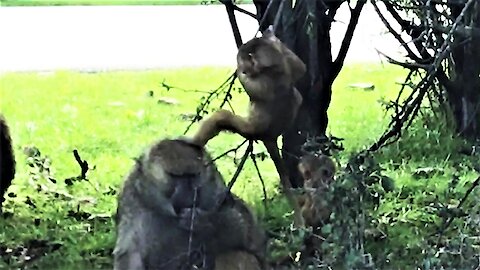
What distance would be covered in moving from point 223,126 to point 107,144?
1992 millimetres

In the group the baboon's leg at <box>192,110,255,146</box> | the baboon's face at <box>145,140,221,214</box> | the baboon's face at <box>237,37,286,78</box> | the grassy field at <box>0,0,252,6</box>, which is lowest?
the baboon's face at <box>145,140,221,214</box>

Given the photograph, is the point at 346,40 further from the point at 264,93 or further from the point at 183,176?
the point at 183,176

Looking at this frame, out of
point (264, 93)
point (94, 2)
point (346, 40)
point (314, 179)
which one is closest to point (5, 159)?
point (94, 2)

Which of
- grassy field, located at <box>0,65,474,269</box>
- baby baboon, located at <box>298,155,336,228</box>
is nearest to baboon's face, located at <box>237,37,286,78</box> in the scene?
baby baboon, located at <box>298,155,336,228</box>

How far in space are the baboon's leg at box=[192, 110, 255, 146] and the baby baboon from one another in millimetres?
263

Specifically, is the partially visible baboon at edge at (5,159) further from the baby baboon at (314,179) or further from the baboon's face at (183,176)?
the baboon's face at (183,176)

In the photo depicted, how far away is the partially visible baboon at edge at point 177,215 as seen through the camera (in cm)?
270

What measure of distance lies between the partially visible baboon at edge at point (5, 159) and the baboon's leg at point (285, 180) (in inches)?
48.5

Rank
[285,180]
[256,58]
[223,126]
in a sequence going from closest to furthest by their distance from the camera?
[256,58]
[223,126]
[285,180]

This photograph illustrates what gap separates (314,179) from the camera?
10.5 ft

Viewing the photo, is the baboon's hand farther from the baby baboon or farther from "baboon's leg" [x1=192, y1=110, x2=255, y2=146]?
the baby baboon

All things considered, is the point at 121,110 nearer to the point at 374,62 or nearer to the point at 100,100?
the point at 100,100

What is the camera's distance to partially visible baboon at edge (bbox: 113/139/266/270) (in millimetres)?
2695

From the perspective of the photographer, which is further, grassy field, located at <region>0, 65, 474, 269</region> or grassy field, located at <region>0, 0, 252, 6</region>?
grassy field, located at <region>0, 0, 252, 6</region>
